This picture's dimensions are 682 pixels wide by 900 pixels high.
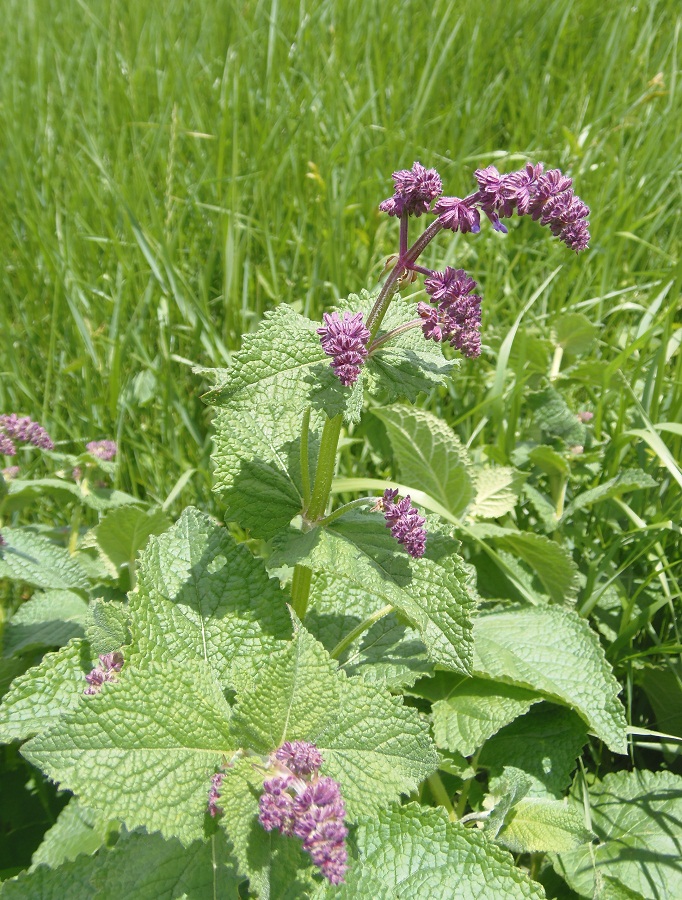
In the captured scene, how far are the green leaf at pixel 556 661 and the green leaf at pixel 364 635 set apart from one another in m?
0.18

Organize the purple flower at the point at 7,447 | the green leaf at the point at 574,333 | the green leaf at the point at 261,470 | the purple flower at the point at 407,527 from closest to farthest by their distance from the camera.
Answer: the purple flower at the point at 407,527
the green leaf at the point at 261,470
the purple flower at the point at 7,447
the green leaf at the point at 574,333

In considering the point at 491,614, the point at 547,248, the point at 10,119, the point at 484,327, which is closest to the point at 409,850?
the point at 491,614

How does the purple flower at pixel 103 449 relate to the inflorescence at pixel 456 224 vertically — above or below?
below

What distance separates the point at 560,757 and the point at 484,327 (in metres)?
1.66

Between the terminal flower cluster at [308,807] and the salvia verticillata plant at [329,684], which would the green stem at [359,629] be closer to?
the salvia verticillata plant at [329,684]

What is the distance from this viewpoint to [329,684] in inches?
58.2

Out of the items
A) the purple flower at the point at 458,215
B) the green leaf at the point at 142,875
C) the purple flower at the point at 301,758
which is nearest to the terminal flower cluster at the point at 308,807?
the purple flower at the point at 301,758

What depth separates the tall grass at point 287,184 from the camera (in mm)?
3203

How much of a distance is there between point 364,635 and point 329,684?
570 millimetres

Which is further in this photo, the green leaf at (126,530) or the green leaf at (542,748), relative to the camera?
the green leaf at (126,530)

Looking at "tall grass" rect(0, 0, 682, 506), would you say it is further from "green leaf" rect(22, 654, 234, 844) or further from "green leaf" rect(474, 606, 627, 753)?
"green leaf" rect(22, 654, 234, 844)

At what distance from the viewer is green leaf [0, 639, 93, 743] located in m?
1.73

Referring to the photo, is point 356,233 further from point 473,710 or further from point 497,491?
point 473,710

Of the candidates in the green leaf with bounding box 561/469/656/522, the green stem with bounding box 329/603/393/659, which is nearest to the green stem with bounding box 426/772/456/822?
the green stem with bounding box 329/603/393/659
